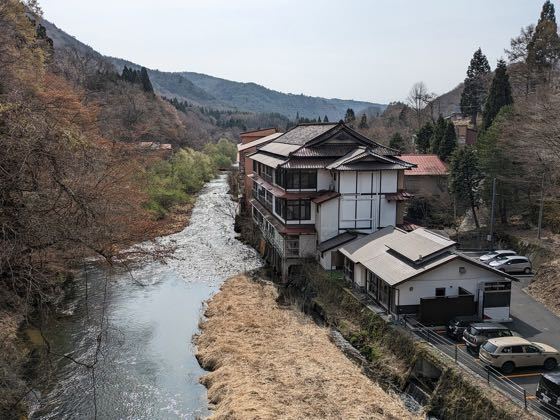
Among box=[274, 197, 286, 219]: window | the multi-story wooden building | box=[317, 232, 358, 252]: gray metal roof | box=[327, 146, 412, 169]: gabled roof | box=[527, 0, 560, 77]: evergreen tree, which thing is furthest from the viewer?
box=[527, 0, 560, 77]: evergreen tree

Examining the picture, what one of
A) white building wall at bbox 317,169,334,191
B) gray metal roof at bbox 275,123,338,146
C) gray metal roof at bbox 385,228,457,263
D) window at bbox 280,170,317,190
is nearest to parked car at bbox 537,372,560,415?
gray metal roof at bbox 385,228,457,263

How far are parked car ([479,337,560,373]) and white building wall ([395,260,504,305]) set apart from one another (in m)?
4.20

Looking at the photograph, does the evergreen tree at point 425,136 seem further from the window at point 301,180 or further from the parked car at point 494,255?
the window at point 301,180

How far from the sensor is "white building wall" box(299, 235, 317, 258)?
28094 mm

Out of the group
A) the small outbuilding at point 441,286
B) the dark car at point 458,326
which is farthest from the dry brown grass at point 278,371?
the dark car at point 458,326

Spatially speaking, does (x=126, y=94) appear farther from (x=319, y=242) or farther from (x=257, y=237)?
(x=319, y=242)

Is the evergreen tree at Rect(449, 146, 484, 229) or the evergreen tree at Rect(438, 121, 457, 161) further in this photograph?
the evergreen tree at Rect(438, 121, 457, 161)

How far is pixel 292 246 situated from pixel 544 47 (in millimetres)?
37513

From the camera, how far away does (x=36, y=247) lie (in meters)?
8.77

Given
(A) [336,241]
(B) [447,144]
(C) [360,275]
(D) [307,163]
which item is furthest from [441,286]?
(B) [447,144]

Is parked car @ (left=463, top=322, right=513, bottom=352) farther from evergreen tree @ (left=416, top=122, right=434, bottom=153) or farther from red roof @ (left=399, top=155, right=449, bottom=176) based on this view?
evergreen tree @ (left=416, top=122, right=434, bottom=153)

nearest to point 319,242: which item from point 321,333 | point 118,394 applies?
point 321,333

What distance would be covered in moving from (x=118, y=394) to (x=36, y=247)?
9889mm

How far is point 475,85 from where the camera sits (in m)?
65.0
